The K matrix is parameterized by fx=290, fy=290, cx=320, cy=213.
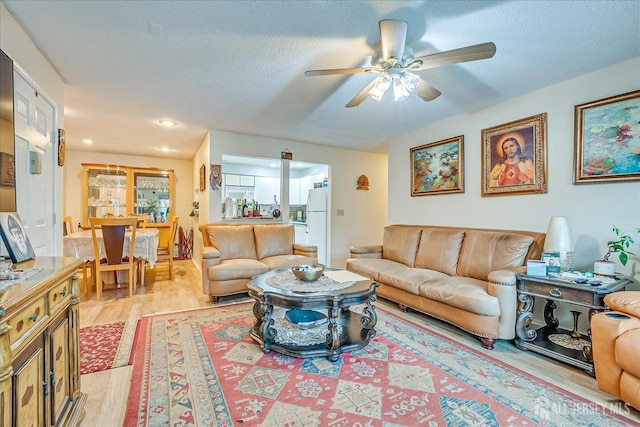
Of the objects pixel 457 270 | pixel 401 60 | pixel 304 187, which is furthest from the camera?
pixel 304 187

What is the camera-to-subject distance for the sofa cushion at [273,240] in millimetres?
4223

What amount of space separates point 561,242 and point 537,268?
0.35 m

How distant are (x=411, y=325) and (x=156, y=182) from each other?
609 centimetres

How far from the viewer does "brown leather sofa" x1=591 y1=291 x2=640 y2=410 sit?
5.10 ft

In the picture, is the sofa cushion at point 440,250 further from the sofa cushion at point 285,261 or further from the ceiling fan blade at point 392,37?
the ceiling fan blade at point 392,37

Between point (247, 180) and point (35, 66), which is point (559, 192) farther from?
point (247, 180)

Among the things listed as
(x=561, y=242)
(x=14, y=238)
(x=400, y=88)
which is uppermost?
(x=400, y=88)

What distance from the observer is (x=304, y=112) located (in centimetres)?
356

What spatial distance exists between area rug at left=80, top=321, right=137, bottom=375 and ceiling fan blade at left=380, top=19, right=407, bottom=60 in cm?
284

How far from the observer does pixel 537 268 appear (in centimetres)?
234

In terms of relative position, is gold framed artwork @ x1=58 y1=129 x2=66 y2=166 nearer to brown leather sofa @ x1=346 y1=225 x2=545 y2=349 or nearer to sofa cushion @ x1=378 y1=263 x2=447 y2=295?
brown leather sofa @ x1=346 y1=225 x2=545 y2=349

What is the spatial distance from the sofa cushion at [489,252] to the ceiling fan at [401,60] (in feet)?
5.38

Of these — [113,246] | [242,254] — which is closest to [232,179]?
[242,254]

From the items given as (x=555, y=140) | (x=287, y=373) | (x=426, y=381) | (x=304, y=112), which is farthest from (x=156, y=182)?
(x=555, y=140)
